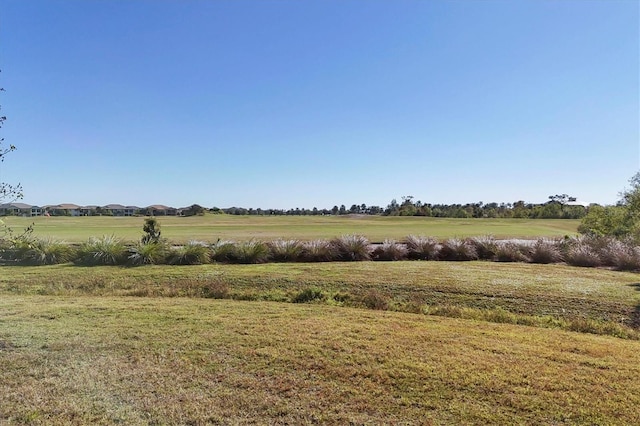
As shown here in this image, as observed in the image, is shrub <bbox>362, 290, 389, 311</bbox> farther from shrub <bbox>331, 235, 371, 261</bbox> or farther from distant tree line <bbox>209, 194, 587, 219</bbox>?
distant tree line <bbox>209, 194, 587, 219</bbox>

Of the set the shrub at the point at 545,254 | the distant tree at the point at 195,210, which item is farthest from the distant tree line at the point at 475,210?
the shrub at the point at 545,254

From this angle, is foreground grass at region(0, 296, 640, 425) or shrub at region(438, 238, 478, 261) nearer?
foreground grass at region(0, 296, 640, 425)

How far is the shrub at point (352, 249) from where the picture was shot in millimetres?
13258

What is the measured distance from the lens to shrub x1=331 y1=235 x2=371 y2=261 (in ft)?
43.5

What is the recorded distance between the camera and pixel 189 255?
11945 millimetres

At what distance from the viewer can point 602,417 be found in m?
2.89

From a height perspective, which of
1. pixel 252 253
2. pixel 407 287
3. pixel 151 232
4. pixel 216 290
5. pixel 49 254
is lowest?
pixel 216 290

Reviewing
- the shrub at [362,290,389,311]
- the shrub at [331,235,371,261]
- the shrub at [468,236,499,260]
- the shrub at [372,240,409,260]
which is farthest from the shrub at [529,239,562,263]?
the shrub at [362,290,389,311]

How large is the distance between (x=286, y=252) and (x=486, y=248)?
6.95 m

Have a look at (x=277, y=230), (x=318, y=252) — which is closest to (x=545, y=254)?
(x=318, y=252)

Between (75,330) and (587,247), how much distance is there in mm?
13864

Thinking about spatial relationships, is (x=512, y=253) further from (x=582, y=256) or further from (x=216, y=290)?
(x=216, y=290)

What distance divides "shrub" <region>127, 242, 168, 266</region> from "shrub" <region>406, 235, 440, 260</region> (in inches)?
321

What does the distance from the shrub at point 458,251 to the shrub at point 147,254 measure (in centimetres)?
917
